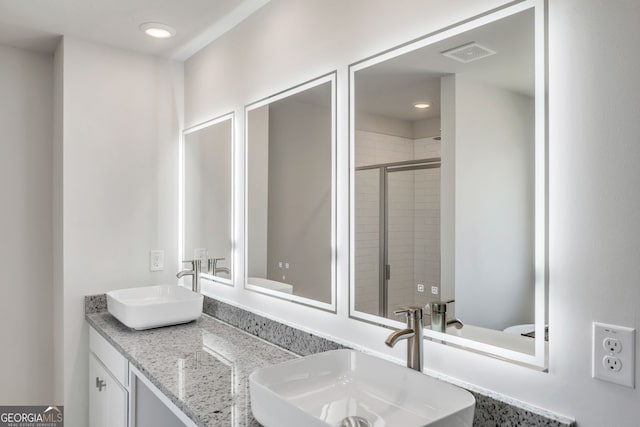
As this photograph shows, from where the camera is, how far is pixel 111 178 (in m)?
2.48

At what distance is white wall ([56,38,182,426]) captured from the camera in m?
2.35

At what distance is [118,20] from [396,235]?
1.81 metres

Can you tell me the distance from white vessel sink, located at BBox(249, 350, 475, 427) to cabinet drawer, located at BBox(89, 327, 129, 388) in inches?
36.9

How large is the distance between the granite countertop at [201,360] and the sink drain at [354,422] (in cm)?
24

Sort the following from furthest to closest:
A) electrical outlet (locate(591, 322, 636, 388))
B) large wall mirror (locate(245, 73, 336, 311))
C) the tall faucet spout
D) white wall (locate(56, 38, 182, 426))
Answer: white wall (locate(56, 38, 182, 426)) < large wall mirror (locate(245, 73, 336, 311)) < the tall faucet spout < electrical outlet (locate(591, 322, 636, 388))

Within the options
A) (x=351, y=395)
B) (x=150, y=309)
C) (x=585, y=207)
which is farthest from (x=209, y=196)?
(x=585, y=207)

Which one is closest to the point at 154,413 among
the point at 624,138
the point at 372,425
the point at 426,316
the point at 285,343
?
the point at 285,343

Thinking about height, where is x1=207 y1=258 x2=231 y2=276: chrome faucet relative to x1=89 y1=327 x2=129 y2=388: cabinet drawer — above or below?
above

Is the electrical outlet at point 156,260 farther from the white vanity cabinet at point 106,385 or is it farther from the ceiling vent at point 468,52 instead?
the ceiling vent at point 468,52

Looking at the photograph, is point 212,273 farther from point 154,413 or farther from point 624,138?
point 624,138

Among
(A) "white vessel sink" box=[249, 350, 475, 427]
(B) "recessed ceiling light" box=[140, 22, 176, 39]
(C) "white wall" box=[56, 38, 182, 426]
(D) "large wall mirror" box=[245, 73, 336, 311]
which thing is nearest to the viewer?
(A) "white vessel sink" box=[249, 350, 475, 427]

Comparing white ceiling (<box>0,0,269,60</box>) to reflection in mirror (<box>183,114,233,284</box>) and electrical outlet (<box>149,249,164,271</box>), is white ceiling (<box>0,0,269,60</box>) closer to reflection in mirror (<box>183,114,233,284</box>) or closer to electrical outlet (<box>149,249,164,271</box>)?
reflection in mirror (<box>183,114,233,284</box>)

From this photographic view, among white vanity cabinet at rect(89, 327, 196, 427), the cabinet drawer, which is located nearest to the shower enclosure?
white vanity cabinet at rect(89, 327, 196, 427)

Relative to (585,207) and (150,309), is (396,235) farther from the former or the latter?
(150,309)
